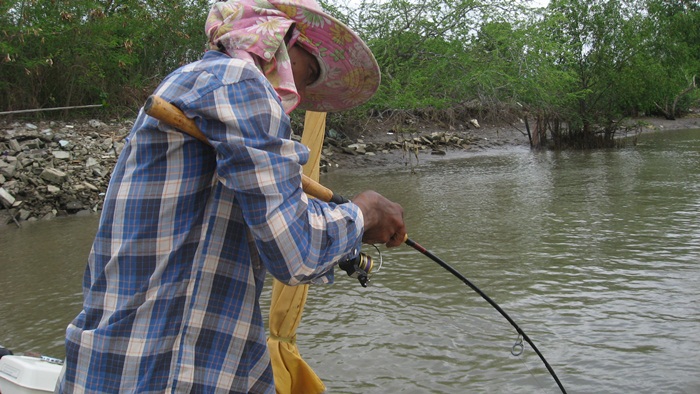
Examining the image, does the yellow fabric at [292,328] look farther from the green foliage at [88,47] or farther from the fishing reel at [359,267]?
the green foliage at [88,47]

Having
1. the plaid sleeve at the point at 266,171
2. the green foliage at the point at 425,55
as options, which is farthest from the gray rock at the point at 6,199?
the plaid sleeve at the point at 266,171

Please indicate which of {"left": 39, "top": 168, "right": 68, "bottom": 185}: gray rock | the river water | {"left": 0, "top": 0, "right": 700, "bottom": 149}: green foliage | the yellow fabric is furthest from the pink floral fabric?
{"left": 0, "top": 0, "right": 700, "bottom": 149}: green foliage

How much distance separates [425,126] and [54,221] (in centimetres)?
1251

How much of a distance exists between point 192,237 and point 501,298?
3702 mm

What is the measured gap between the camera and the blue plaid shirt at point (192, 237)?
1295 mm

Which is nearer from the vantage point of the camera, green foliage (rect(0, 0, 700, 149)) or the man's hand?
the man's hand


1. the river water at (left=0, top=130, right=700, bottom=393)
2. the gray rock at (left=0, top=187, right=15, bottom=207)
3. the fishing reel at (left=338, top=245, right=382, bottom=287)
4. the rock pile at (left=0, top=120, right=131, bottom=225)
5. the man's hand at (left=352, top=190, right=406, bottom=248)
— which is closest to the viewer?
the man's hand at (left=352, top=190, right=406, bottom=248)

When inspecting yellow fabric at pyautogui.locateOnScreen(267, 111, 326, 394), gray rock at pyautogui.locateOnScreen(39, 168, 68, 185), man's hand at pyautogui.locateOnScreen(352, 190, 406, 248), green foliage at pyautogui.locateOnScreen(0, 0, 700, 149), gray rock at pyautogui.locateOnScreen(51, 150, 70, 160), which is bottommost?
yellow fabric at pyautogui.locateOnScreen(267, 111, 326, 394)

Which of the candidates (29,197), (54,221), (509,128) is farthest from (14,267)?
(509,128)

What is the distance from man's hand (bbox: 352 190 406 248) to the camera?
5.28 ft

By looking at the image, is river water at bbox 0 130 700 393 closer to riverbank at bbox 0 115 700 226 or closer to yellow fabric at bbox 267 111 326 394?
riverbank at bbox 0 115 700 226

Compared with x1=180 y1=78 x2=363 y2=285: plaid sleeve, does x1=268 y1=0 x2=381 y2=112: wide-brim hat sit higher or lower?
higher

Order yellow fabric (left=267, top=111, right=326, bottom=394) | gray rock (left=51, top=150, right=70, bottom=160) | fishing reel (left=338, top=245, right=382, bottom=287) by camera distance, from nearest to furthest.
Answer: fishing reel (left=338, top=245, right=382, bottom=287), yellow fabric (left=267, top=111, right=326, bottom=394), gray rock (left=51, top=150, right=70, bottom=160)

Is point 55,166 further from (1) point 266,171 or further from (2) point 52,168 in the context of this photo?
(1) point 266,171
